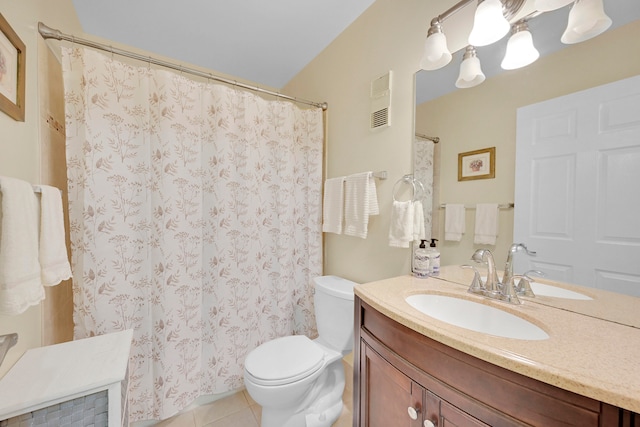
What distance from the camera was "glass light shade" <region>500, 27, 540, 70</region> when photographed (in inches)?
34.6

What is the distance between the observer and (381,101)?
1414mm

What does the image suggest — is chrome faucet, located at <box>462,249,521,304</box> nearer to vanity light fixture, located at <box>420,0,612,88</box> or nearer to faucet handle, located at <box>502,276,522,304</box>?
faucet handle, located at <box>502,276,522,304</box>

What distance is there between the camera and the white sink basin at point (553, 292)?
0.80 metres

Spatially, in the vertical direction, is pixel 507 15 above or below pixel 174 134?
above

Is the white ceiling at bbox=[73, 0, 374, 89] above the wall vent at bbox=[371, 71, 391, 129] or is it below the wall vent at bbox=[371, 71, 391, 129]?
above

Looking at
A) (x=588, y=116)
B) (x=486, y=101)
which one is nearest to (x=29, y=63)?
(x=486, y=101)

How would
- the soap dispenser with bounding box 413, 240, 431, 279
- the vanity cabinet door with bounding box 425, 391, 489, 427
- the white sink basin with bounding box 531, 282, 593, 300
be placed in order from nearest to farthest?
1. the vanity cabinet door with bounding box 425, 391, 489, 427
2. the white sink basin with bounding box 531, 282, 593, 300
3. the soap dispenser with bounding box 413, 240, 431, 279

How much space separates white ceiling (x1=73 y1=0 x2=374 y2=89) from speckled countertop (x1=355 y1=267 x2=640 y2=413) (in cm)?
174

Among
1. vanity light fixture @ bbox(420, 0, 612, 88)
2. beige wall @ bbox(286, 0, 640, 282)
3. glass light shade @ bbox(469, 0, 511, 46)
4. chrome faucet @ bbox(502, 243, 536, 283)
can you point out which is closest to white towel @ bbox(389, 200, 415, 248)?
beige wall @ bbox(286, 0, 640, 282)

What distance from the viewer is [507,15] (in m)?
0.94

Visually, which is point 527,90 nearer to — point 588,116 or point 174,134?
point 588,116

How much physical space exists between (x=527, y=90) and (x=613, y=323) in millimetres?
797

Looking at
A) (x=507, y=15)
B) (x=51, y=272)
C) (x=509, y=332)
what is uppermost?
(x=507, y=15)

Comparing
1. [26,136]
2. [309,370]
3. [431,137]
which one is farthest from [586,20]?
[26,136]
